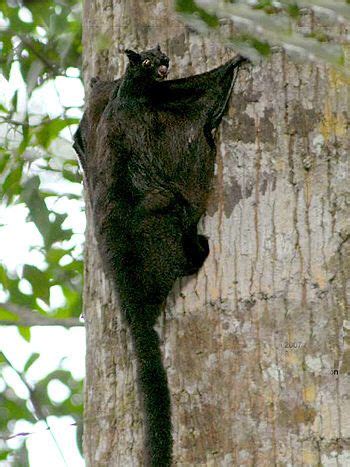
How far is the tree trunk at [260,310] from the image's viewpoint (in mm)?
2223

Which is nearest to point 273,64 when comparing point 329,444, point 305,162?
point 305,162

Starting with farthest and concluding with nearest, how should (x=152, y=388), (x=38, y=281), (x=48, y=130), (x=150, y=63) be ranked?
(x=48, y=130)
(x=38, y=281)
(x=150, y=63)
(x=152, y=388)

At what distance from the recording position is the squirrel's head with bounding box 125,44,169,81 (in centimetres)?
267

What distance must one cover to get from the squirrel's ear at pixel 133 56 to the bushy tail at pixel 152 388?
0.85 m

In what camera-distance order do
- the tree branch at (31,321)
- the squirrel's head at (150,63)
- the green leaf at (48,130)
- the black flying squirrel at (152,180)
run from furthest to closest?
the green leaf at (48,130)
the tree branch at (31,321)
the squirrel's head at (150,63)
the black flying squirrel at (152,180)

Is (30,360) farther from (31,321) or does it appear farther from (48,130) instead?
(48,130)

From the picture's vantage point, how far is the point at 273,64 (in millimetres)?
2646

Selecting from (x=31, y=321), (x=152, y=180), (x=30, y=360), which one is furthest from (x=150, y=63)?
(x=30, y=360)

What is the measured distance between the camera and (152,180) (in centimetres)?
269

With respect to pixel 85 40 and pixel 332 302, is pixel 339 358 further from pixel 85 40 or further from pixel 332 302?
pixel 85 40

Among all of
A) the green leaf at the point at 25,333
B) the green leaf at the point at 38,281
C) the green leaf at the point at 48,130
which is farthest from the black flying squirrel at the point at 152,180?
the green leaf at the point at 25,333

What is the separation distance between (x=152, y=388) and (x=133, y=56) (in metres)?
1.14

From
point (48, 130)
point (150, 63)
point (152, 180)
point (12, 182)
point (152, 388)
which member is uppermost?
point (48, 130)

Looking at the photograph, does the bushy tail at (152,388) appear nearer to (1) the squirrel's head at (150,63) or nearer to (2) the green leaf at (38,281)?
(1) the squirrel's head at (150,63)
